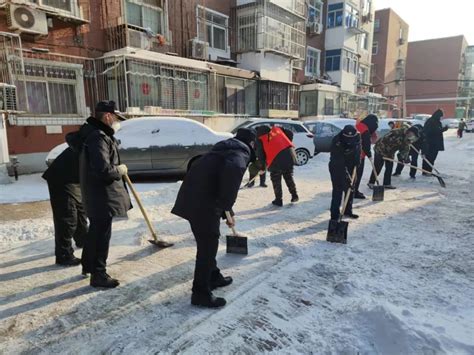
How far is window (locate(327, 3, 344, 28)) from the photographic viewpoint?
882 inches

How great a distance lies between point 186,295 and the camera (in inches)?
119

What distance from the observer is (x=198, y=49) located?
13133 mm

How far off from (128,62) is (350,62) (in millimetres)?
19265

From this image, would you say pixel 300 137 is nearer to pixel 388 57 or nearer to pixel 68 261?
pixel 68 261

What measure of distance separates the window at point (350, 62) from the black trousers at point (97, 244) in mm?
23713

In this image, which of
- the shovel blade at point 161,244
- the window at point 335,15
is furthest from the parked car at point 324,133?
the window at point 335,15

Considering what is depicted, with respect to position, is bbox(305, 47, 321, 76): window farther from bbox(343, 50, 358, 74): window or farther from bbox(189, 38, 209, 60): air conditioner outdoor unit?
bbox(189, 38, 209, 60): air conditioner outdoor unit

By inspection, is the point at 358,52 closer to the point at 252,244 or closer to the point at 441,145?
the point at 441,145

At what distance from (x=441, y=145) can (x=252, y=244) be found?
719 centimetres

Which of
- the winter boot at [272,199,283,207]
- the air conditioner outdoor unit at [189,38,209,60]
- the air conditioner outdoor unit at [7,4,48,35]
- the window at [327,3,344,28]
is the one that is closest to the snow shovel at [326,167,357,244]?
the winter boot at [272,199,283,207]

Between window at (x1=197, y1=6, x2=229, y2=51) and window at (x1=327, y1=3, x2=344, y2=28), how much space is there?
10.8 metres

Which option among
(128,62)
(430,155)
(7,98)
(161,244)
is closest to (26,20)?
(7,98)

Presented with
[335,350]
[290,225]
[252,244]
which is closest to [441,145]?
[290,225]

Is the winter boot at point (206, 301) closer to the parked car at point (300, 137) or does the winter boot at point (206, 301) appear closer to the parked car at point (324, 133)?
the parked car at point (300, 137)
